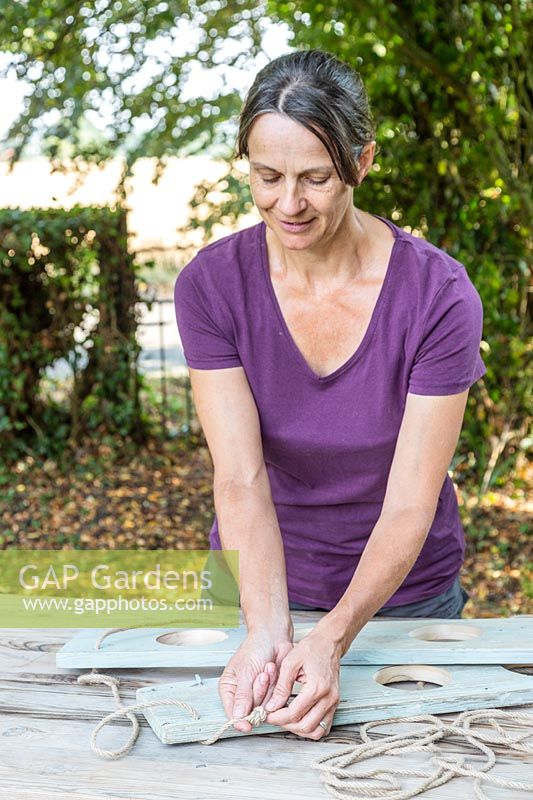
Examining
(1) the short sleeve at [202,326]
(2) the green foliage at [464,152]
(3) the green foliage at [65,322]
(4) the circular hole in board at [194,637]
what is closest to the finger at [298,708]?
(4) the circular hole in board at [194,637]

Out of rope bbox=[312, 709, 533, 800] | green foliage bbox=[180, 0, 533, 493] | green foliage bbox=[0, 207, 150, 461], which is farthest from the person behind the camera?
green foliage bbox=[0, 207, 150, 461]

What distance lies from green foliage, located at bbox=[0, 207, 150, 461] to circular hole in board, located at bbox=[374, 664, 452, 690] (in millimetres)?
4066

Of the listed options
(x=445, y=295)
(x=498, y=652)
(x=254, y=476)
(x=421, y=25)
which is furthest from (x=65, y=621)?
(x=421, y=25)

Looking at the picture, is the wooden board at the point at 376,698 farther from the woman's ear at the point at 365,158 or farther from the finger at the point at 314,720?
the woman's ear at the point at 365,158

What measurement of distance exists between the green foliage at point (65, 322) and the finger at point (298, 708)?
419cm

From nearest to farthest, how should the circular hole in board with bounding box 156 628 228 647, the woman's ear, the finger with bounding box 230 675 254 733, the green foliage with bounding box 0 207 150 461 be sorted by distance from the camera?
the finger with bounding box 230 675 254 733 < the woman's ear < the circular hole in board with bounding box 156 628 228 647 < the green foliage with bounding box 0 207 150 461

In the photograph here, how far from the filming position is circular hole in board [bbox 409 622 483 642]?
1898 mm

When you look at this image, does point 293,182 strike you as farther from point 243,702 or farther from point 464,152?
point 464,152

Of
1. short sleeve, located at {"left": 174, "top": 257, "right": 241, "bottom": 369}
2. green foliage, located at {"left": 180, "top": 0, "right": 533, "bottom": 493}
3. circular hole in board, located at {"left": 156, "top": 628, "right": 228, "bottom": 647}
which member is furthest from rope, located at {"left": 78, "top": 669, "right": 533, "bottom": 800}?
green foliage, located at {"left": 180, "top": 0, "right": 533, "bottom": 493}

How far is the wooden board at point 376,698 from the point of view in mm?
1524

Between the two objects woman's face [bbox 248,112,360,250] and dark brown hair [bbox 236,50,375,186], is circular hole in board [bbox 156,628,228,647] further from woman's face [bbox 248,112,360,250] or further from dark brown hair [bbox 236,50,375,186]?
dark brown hair [bbox 236,50,375,186]

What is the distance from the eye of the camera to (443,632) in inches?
75.5

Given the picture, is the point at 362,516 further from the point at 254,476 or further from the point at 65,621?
the point at 65,621

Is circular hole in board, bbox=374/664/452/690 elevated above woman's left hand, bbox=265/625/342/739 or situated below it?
below
